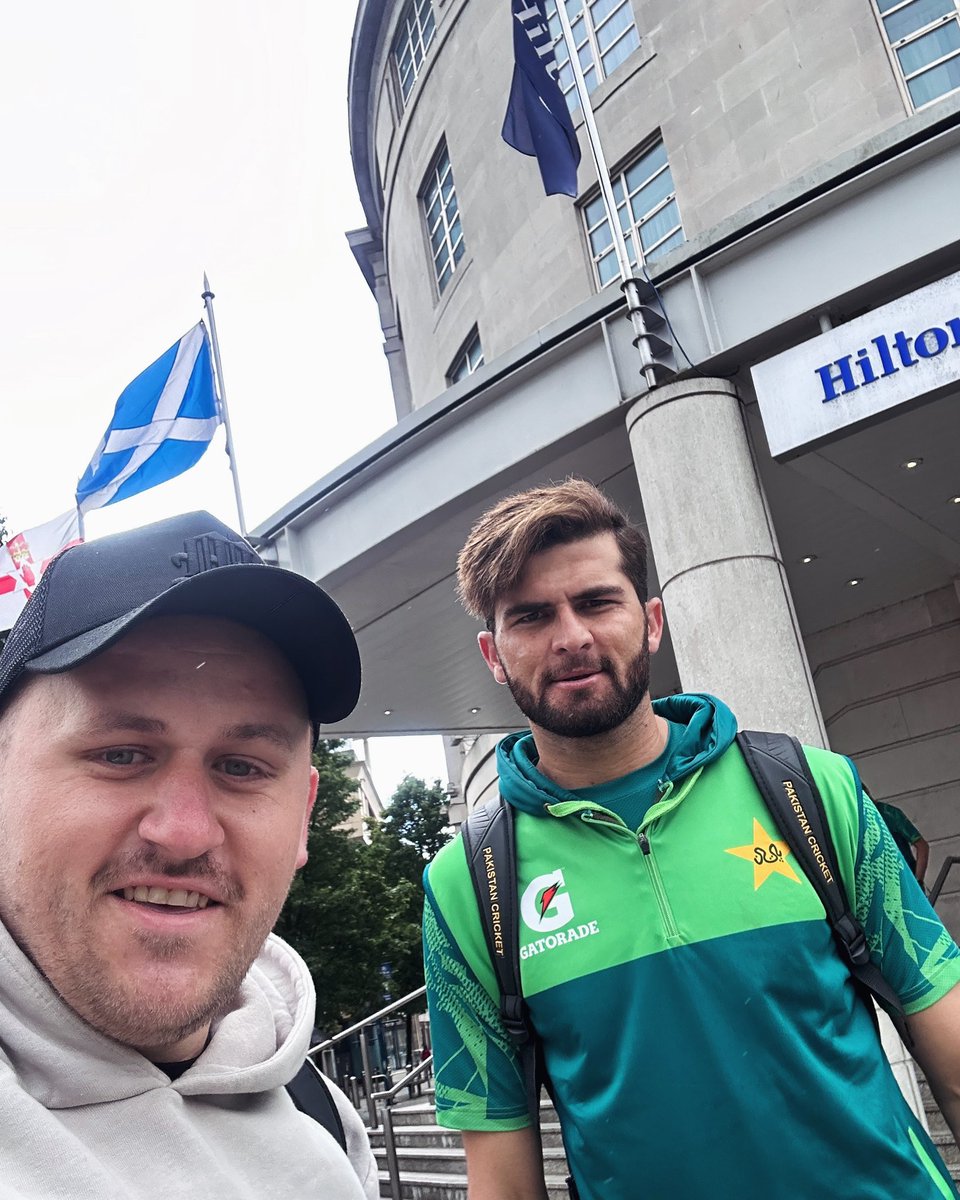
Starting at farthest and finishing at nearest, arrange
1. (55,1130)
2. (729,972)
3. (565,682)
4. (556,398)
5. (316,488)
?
(316,488), (556,398), (565,682), (729,972), (55,1130)

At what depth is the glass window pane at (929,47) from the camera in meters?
10.4

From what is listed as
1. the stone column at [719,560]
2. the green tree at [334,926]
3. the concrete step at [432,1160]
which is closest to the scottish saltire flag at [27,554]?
the concrete step at [432,1160]

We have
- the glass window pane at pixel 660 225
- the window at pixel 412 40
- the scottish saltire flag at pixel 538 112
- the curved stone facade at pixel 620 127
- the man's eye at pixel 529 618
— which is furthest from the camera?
the window at pixel 412 40

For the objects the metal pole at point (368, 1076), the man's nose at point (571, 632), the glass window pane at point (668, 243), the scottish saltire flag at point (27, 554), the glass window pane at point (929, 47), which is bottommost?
the metal pole at point (368, 1076)

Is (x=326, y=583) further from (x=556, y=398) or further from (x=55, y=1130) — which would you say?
(x=55, y=1130)

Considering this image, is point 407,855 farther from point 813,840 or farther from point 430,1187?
point 813,840

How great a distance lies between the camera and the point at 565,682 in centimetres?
250

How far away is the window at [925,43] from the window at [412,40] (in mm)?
8414

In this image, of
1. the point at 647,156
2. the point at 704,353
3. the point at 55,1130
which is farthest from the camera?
the point at 647,156

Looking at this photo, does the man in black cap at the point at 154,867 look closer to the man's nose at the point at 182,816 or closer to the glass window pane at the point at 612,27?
the man's nose at the point at 182,816

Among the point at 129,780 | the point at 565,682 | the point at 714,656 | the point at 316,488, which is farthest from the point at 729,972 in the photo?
the point at 316,488

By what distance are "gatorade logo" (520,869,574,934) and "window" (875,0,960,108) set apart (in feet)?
35.4

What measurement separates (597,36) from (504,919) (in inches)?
535

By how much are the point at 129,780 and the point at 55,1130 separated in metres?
0.41
